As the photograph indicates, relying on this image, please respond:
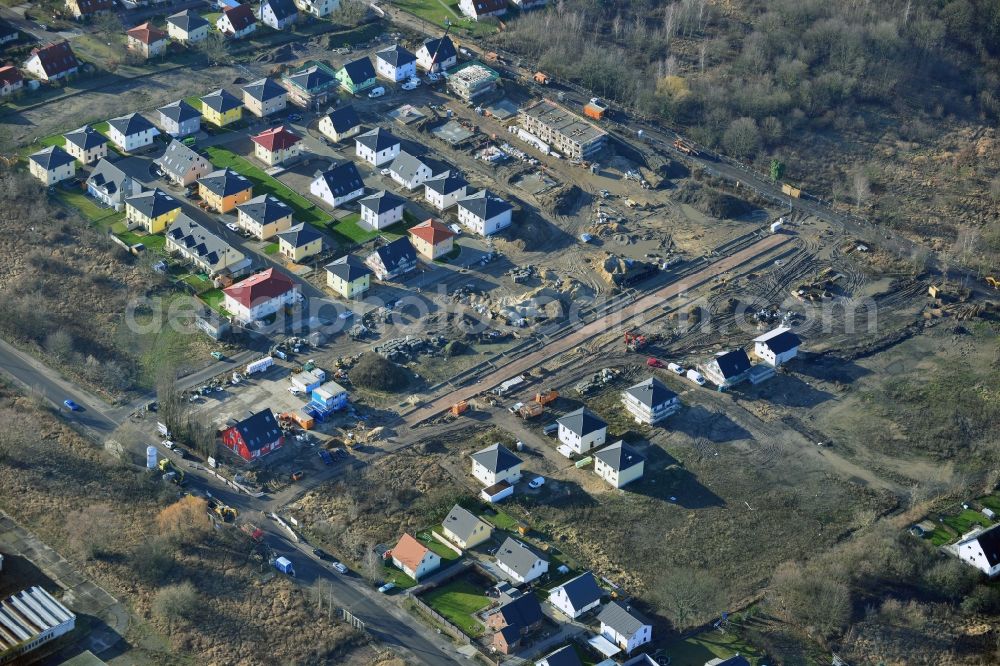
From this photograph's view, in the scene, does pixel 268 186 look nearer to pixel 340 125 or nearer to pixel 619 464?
pixel 340 125

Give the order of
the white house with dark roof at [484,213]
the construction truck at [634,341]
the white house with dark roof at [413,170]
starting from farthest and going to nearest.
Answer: the white house with dark roof at [413,170]
the white house with dark roof at [484,213]
the construction truck at [634,341]

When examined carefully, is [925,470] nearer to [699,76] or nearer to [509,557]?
[509,557]

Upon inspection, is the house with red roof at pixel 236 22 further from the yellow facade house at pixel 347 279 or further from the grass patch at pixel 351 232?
the yellow facade house at pixel 347 279

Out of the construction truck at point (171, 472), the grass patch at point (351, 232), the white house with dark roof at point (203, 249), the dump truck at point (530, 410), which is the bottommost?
the dump truck at point (530, 410)

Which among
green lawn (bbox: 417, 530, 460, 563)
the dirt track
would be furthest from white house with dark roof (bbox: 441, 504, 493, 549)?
the dirt track

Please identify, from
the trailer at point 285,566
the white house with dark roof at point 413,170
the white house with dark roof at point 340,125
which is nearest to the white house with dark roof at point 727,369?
the white house with dark roof at point 413,170

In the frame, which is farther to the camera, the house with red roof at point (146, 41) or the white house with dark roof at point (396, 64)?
the house with red roof at point (146, 41)

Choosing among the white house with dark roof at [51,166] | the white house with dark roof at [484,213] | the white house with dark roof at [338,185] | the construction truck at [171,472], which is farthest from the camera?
the white house with dark roof at [338,185]

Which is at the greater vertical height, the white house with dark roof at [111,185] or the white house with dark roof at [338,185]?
the white house with dark roof at [111,185]
